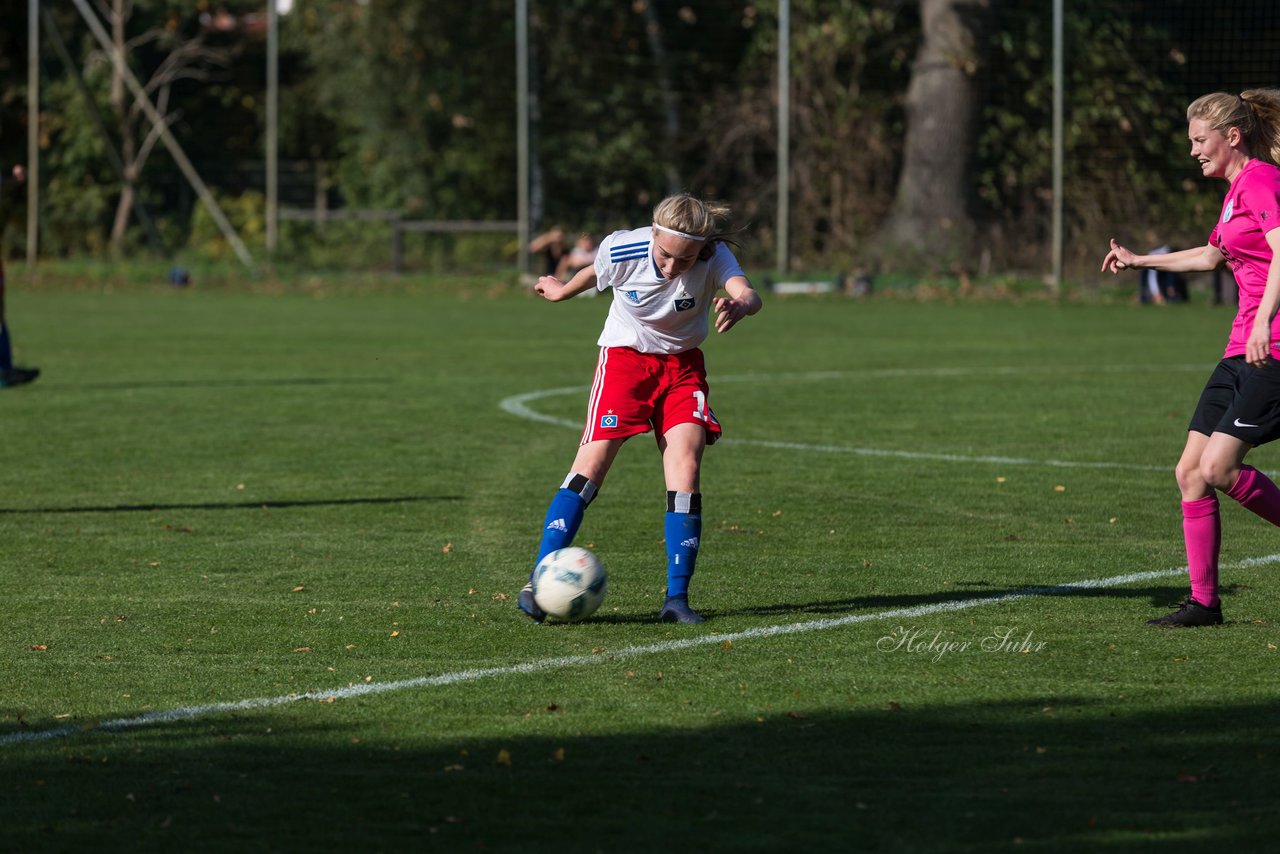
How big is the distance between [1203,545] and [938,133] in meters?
28.1

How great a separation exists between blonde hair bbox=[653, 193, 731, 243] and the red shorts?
0.54 metres

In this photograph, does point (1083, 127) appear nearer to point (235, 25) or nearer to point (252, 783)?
point (235, 25)

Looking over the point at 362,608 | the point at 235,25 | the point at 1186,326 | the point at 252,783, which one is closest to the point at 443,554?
the point at 362,608

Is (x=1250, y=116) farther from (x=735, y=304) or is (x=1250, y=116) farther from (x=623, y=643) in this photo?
(x=623, y=643)

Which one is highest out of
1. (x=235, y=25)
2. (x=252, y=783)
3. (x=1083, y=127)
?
(x=235, y=25)

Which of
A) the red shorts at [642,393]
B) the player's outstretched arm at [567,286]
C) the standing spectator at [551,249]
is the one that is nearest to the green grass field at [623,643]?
the red shorts at [642,393]

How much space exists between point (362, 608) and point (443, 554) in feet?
4.32

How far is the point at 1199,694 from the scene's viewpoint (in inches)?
229

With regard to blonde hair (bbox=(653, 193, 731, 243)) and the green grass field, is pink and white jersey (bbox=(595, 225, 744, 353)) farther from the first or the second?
the green grass field

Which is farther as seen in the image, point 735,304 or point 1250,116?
point 735,304

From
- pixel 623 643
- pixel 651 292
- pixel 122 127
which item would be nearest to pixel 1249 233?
pixel 651 292

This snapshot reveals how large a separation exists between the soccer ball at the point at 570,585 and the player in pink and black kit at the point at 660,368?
186mm

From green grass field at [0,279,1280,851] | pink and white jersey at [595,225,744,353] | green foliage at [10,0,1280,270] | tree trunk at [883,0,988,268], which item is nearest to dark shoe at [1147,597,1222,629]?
green grass field at [0,279,1280,851]

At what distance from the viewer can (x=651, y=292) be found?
7289mm
